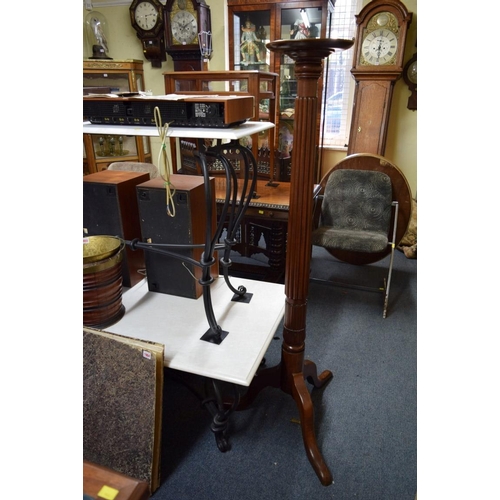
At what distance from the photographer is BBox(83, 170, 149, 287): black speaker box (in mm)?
1427

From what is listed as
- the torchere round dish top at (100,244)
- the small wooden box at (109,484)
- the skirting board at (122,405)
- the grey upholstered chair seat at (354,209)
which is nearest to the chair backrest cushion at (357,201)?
the grey upholstered chair seat at (354,209)

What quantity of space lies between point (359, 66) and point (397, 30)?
358mm

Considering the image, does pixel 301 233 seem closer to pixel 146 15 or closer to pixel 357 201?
pixel 357 201

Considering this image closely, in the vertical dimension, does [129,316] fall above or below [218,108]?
below

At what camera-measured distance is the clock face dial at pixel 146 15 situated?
12.1 feet

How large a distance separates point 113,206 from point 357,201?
173cm

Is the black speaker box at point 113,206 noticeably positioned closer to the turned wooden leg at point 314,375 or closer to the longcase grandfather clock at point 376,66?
the turned wooden leg at point 314,375

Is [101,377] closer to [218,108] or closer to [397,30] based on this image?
[218,108]

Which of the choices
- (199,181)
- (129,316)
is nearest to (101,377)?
(129,316)

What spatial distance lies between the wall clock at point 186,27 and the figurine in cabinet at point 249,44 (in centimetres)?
33

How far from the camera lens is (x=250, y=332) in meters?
1.33

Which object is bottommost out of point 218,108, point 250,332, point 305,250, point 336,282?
point 336,282

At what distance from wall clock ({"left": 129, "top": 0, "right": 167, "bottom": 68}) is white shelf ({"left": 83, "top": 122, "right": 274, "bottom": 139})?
9.75 feet

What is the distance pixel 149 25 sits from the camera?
12.3 feet
